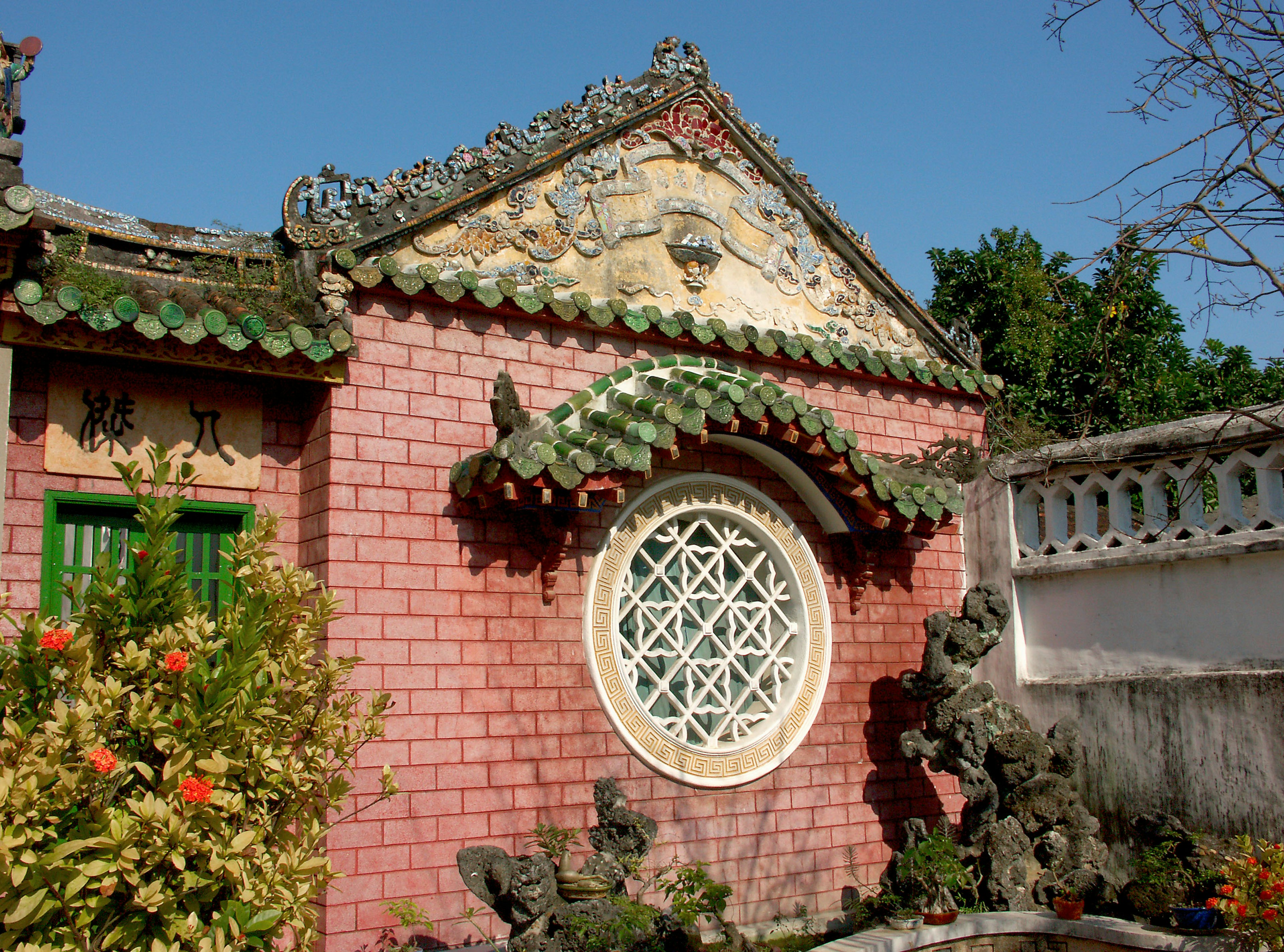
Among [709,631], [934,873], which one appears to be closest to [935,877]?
[934,873]

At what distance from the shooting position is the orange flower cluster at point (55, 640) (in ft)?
12.1

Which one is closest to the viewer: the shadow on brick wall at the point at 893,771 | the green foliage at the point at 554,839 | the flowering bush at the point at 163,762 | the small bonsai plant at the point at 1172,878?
the flowering bush at the point at 163,762

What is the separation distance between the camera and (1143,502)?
8211mm

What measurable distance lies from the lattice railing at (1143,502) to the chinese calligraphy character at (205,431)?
5.47 meters

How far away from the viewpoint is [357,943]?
→ 604 centimetres

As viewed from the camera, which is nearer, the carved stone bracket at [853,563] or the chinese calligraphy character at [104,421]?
the chinese calligraphy character at [104,421]

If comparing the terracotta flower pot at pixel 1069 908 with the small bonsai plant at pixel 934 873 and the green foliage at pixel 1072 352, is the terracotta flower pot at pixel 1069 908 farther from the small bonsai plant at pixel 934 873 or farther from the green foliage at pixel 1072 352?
the green foliage at pixel 1072 352

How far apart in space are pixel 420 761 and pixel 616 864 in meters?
1.34

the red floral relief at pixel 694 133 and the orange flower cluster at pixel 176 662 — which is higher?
the red floral relief at pixel 694 133

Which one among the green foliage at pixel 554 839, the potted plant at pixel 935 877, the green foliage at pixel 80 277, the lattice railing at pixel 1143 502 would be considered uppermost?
the green foliage at pixel 80 277

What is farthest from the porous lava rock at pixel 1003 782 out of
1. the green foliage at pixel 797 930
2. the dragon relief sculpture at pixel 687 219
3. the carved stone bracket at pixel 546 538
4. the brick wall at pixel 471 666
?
the carved stone bracket at pixel 546 538

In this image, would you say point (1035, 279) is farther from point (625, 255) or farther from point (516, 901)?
point (516, 901)

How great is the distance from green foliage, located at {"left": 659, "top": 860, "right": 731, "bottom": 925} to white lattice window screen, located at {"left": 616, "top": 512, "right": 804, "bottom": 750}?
3.78 feet

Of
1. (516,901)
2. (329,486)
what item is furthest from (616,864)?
(329,486)
